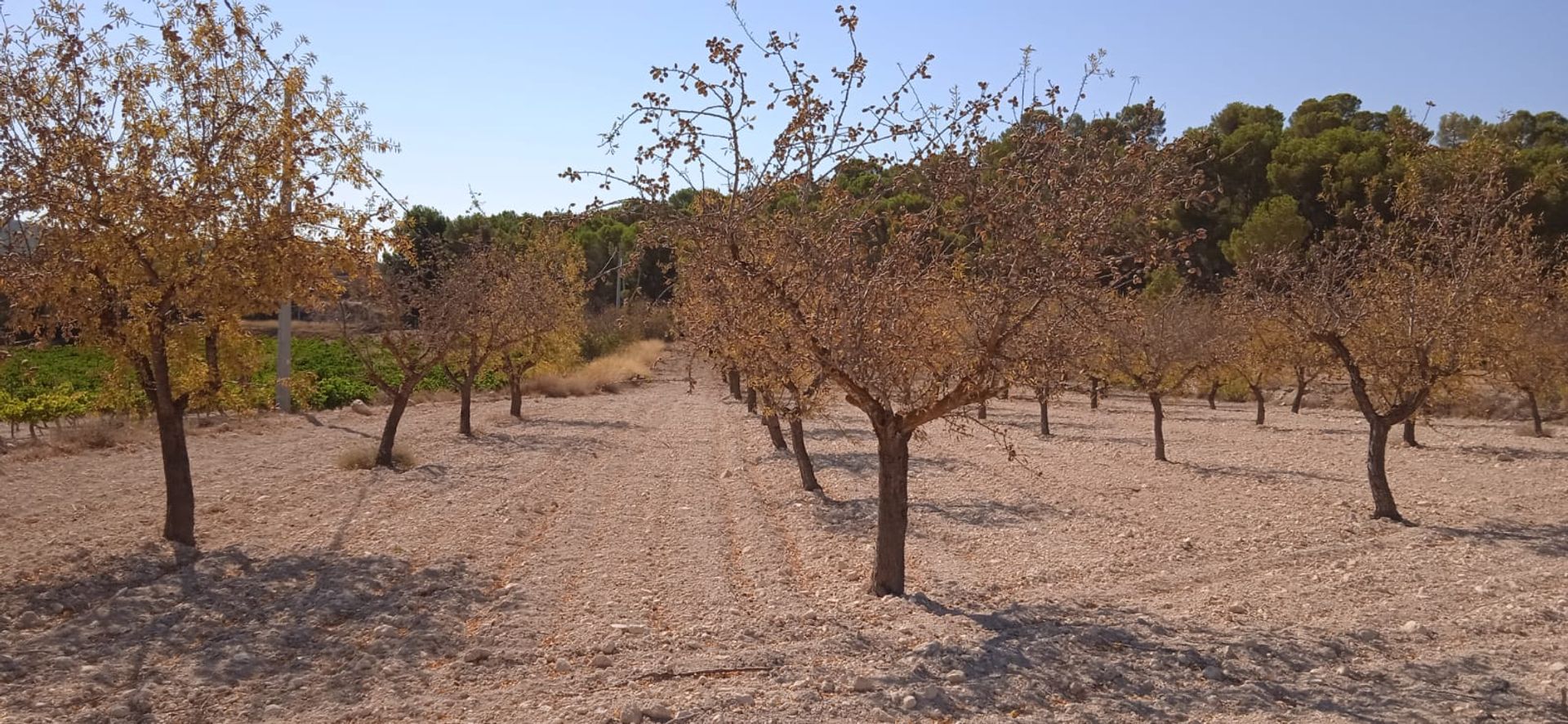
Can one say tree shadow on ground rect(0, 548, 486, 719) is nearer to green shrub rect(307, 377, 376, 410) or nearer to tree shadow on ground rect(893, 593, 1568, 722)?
tree shadow on ground rect(893, 593, 1568, 722)

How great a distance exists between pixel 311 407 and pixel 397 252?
866 inches

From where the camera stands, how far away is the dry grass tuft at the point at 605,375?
1583 inches

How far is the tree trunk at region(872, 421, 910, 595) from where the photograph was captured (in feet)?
28.9

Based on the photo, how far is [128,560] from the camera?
10.1 m

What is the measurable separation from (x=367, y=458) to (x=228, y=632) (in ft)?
34.5

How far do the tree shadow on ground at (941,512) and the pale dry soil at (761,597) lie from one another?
0.06m

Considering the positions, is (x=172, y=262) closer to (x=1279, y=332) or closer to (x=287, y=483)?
(x=287, y=483)

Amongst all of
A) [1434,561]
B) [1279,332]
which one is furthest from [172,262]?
[1279,332]

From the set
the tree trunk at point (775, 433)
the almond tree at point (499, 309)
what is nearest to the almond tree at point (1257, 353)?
the tree trunk at point (775, 433)

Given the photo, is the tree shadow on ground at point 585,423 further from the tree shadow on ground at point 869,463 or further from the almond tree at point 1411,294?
the almond tree at point 1411,294

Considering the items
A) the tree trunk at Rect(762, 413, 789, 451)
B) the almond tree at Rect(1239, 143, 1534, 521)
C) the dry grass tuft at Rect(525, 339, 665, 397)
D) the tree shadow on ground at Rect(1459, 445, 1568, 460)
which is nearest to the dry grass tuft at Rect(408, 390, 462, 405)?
the dry grass tuft at Rect(525, 339, 665, 397)

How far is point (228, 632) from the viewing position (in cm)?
800

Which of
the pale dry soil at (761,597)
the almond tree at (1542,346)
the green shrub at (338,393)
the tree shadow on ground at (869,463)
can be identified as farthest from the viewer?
the green shrub at (338,393)

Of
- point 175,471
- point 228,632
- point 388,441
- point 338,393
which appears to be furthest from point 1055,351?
point 338,393
